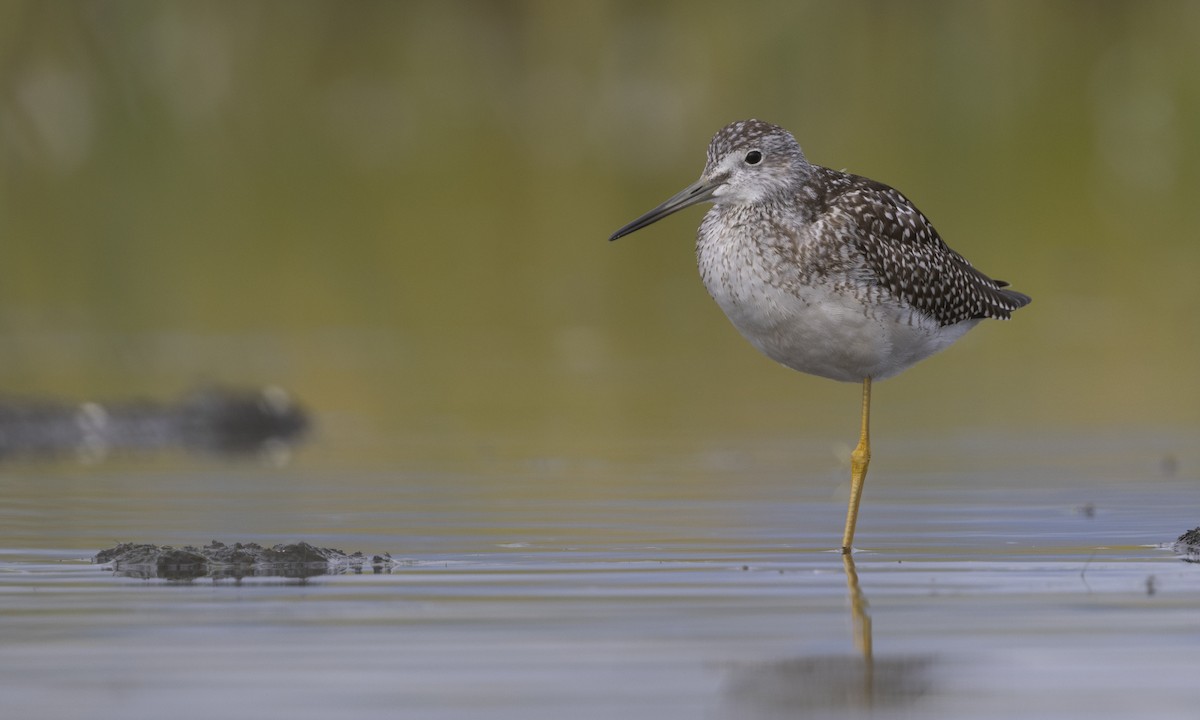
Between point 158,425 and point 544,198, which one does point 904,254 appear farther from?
point 544,198

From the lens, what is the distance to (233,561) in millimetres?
8484

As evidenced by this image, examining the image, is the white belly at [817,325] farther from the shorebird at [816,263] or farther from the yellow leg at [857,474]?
the yellow leg at [857,474]

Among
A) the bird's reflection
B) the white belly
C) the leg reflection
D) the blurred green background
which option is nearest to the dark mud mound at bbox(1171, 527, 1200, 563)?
the leg reflection

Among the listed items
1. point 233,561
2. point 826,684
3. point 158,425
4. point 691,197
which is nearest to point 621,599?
point 826,684

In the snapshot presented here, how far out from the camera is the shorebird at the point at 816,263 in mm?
9711

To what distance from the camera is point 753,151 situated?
10078mm

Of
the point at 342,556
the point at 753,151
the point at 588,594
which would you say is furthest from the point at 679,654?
the point at 753,151

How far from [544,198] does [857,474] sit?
20.2 metres

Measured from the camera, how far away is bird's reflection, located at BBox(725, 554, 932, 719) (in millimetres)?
5840

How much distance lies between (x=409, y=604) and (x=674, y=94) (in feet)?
83.3

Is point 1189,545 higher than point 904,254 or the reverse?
the reverse

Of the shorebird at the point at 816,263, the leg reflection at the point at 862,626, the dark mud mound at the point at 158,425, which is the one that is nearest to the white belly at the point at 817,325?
the shorebird at the point at 816,263

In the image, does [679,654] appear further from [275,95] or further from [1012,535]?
[275,95]

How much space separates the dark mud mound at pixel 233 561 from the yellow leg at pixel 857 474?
1.82 meters
